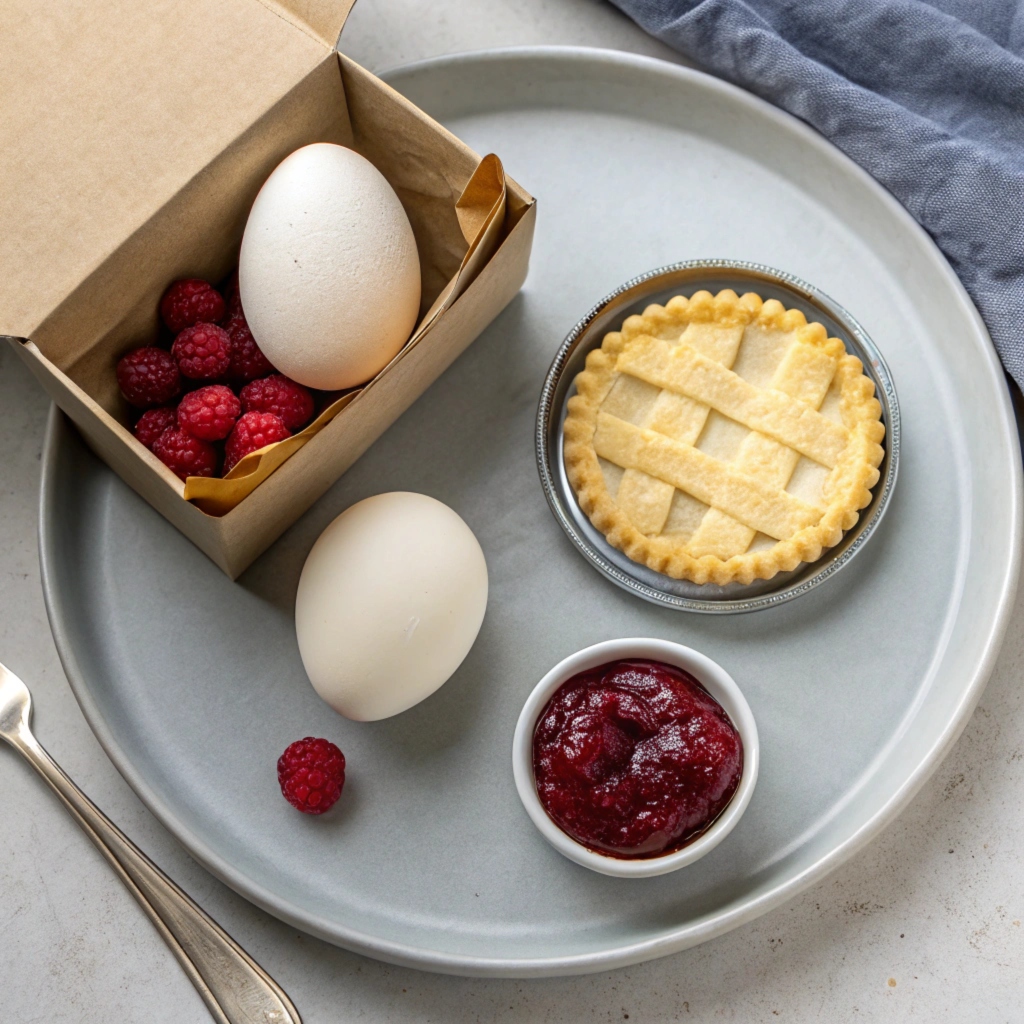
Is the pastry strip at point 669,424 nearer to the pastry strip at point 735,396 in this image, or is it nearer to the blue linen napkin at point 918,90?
the pastry strip at point 735,396

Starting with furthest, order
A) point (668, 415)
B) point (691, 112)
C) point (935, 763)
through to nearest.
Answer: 1. point (691, 112)
2. point (668, 415)
3. point (935, 763)

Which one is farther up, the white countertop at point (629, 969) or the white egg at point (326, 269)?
the white egg at point (326, 269)

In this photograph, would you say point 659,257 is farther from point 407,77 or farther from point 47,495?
point 47,495

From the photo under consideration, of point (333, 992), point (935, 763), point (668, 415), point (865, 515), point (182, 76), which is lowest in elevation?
point (333, 992)

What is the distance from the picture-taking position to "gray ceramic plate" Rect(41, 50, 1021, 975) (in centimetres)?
132

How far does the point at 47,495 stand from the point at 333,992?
80cm

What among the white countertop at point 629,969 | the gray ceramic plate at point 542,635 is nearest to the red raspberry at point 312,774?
the gray ceramic plate at point 542,635

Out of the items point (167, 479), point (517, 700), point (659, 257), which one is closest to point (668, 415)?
point (659, 257)

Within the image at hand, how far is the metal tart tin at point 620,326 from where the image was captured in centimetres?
136

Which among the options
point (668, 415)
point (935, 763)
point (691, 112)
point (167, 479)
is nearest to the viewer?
point (167, 479)

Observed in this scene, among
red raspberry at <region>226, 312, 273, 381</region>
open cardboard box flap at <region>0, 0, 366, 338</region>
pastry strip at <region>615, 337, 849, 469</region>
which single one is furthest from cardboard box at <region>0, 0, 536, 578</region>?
pastry strip at <region>615, 337, 849, 469</region>

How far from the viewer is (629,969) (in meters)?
1.38

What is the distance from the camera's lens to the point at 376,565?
122cm

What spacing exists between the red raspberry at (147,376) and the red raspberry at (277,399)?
0.10m
